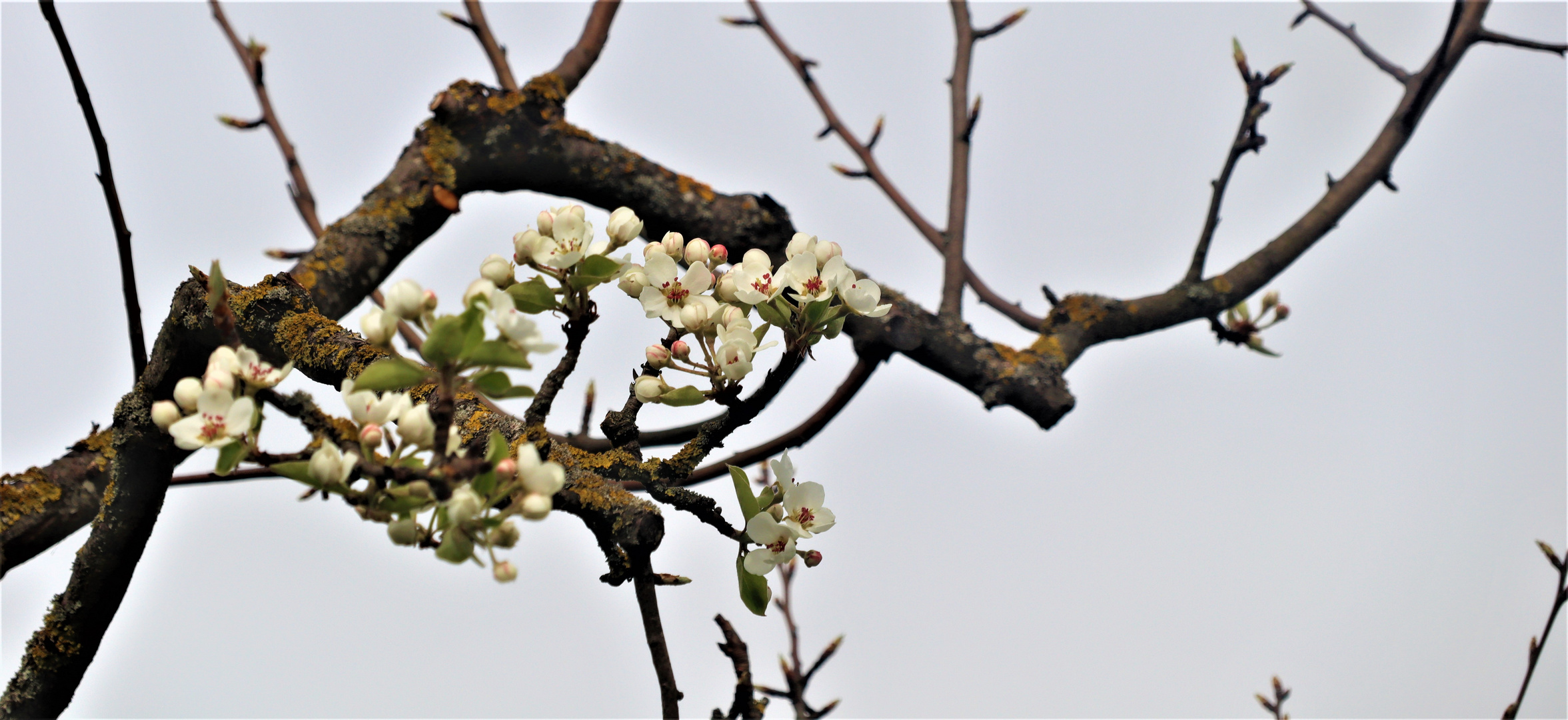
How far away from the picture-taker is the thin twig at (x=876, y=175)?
1.86m

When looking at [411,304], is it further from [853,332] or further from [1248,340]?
[1248,340]

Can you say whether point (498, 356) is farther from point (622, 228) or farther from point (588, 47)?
point (588, 47)

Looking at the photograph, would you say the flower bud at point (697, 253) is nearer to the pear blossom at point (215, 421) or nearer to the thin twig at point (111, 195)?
the pear blossom at point (215, 421)

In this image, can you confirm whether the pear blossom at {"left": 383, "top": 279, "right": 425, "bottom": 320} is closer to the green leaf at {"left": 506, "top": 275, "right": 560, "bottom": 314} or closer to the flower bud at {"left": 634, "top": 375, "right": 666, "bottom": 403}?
the green leaf at {"left": 506, "top": 275, "right": 560, "bottom": 314}

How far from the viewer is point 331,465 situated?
435 millimetres

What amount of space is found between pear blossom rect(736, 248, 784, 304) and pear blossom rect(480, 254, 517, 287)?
→ 137 millimetres

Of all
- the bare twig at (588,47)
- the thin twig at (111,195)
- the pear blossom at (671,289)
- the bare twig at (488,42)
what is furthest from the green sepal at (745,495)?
the bare twig at (488,42)

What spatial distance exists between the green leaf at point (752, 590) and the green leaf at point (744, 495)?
1.5 inches

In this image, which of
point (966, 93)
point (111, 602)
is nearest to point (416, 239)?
point (111, 602)

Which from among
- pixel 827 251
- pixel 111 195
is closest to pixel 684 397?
pixel 827 251

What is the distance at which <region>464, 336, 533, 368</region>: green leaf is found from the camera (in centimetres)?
44

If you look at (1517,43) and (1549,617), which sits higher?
(1517,43)

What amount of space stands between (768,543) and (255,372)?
12.4 inches

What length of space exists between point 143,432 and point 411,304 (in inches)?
20.1
